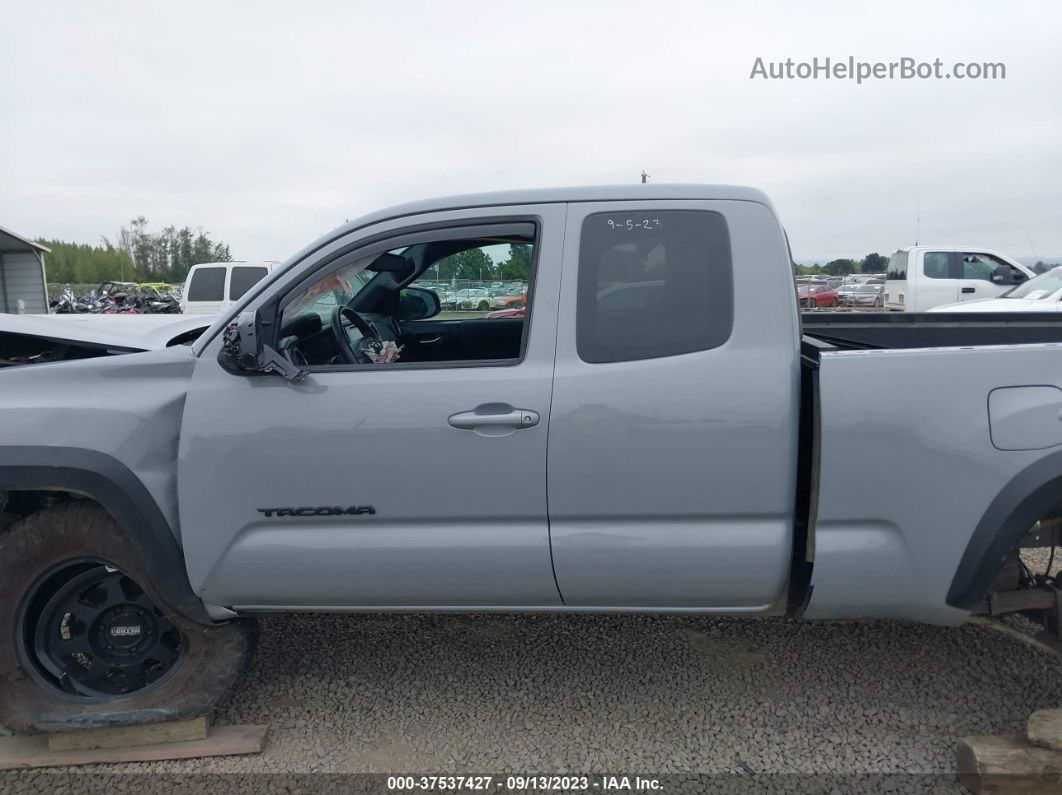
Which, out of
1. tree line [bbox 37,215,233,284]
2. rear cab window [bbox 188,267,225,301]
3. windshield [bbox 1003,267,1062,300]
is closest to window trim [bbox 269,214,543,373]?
windshield [bbox 1003,267,1062,300]

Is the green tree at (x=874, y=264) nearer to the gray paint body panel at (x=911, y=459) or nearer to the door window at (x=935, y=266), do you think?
the door window at (x=935, y=266)

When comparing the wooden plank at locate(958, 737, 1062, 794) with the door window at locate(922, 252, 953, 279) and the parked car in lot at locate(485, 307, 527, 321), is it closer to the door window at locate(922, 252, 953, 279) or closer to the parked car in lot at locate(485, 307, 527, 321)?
the parked car in lot at locate(485, 307, 527, 321)

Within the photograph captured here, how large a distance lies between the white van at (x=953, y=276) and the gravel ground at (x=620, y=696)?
39.5 ft

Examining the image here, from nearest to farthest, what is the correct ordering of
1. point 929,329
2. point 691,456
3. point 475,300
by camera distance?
point 691,456
point 475,300
point 929,329

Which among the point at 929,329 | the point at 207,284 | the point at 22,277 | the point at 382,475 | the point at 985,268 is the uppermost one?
the point at 22,277

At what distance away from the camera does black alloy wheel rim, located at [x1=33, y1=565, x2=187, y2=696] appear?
299 cm

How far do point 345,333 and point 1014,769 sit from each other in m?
2.80

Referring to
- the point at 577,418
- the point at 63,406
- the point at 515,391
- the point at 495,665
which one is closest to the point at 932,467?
the point at 577,418

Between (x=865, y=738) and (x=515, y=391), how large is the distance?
6.13 feet

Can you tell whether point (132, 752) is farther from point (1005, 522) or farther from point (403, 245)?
point (1005, 522)

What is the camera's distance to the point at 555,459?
2.66 metres

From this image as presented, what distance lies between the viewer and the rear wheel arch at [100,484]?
272 cm

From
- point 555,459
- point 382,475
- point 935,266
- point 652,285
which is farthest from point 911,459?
point 935,266

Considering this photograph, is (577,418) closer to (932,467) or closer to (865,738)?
(932,467)
